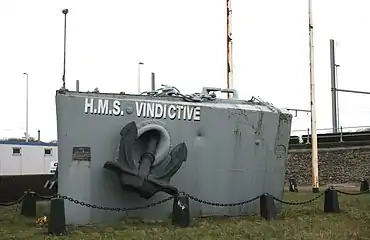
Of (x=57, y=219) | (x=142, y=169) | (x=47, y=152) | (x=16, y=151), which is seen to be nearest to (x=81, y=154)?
(x=142, y=169)

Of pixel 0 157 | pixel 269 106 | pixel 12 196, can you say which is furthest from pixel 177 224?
pixel 0 157

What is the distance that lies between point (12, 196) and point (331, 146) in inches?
863

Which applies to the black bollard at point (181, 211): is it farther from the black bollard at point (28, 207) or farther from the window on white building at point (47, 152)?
the window on white building at point (47, 152)

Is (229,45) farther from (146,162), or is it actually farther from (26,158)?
(146,162)

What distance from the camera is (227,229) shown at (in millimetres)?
10336

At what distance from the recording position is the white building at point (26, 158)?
23453mm

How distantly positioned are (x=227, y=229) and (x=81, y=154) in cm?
280

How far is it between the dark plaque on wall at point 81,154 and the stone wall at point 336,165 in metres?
23.9

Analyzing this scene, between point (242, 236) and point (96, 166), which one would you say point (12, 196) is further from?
point (242, 236)

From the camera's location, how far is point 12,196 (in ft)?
59.9

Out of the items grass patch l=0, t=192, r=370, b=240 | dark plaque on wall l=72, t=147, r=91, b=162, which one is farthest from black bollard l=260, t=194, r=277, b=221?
dark plaque on wall l=72, t=147, r=91, b=162

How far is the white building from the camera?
23.5 meters

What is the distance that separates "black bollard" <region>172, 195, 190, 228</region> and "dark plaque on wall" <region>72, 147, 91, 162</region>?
169 cm

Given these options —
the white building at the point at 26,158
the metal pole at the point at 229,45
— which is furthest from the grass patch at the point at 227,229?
the white building at the point at 26,158
